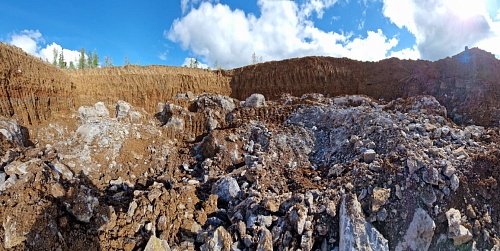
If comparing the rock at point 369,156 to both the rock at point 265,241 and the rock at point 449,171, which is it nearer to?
the rock at point 449,171

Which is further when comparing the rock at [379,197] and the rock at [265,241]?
the rock at [379,197]

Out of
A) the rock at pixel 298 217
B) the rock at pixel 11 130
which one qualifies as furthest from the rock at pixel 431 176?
the rock at pixel 11 130

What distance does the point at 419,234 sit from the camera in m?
6.35

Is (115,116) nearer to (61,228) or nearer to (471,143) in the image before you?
(61,228)

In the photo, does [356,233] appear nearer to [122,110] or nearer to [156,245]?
[156,245]

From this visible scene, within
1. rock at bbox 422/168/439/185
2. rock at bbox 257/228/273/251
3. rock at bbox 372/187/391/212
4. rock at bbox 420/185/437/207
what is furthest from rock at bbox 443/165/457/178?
rock at bbox 257/228/273/251

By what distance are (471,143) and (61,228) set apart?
10600 millimetres

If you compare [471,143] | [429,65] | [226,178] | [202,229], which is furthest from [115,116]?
[429,65]

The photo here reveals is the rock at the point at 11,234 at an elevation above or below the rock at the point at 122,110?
below

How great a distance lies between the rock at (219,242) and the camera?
6298 mm

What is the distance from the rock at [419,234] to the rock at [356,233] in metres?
0.46

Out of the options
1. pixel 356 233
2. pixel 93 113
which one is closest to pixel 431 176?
pixel 356 233

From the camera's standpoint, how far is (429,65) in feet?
54.9

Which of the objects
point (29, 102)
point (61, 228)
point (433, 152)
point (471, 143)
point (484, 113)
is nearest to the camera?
point (61, 228)
